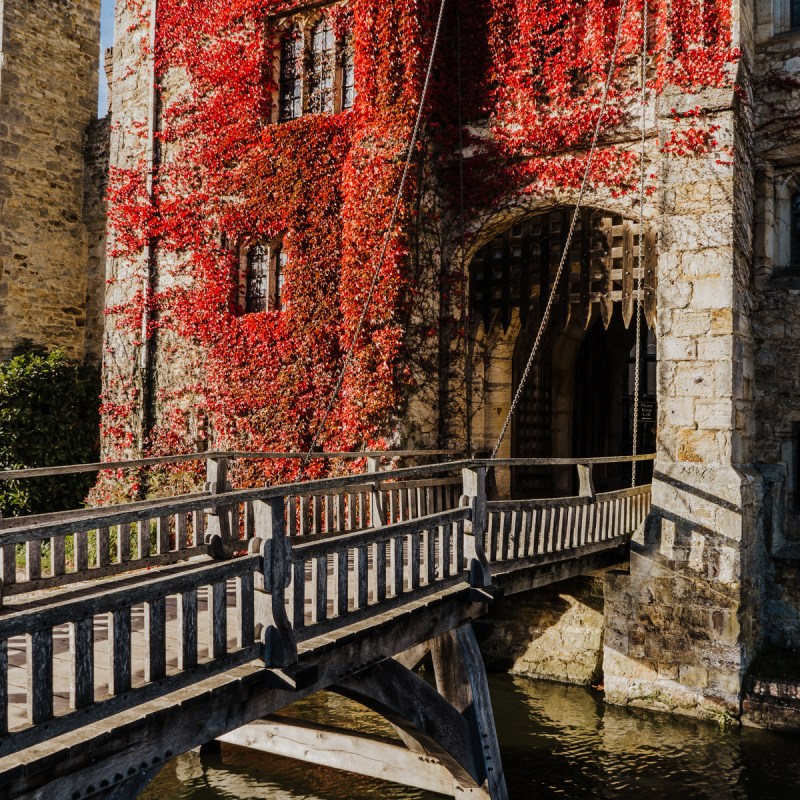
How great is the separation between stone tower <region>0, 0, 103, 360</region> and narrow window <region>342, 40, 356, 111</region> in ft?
21.3

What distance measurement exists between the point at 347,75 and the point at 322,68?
0.47m

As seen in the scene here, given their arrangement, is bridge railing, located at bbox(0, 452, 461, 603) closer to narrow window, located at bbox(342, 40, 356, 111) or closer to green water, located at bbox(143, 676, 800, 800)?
green water, located at bbox(143, 676, 800, 800)

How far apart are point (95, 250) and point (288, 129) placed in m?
5.81

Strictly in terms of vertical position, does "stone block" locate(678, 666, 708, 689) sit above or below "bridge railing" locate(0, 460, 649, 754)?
below

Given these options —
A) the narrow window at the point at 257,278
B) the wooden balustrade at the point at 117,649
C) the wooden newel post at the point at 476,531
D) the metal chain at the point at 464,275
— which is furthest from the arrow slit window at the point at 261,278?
the wooden balustrade at the point at 117,649

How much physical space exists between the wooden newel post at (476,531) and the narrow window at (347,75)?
23.7 ft

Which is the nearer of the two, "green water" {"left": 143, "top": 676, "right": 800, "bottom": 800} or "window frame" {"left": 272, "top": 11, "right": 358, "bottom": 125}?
"green water" {"left": 143, "top": 676, "right": 800, "bottom": 800}

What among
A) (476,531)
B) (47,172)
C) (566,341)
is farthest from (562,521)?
(47,172)

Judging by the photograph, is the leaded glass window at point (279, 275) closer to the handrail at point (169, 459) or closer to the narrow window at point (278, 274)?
the narrow window at point (278, 274)

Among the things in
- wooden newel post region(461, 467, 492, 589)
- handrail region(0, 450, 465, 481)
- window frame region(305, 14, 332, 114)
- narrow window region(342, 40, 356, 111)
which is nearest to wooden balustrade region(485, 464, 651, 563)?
wooden newel post region(461, 467, 492, 589)

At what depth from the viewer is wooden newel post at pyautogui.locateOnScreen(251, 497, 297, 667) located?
443 centimetres

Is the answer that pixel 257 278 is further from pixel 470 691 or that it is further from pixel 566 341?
pixel 470 691

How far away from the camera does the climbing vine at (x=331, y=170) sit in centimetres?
1030

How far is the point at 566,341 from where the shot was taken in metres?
14.1
